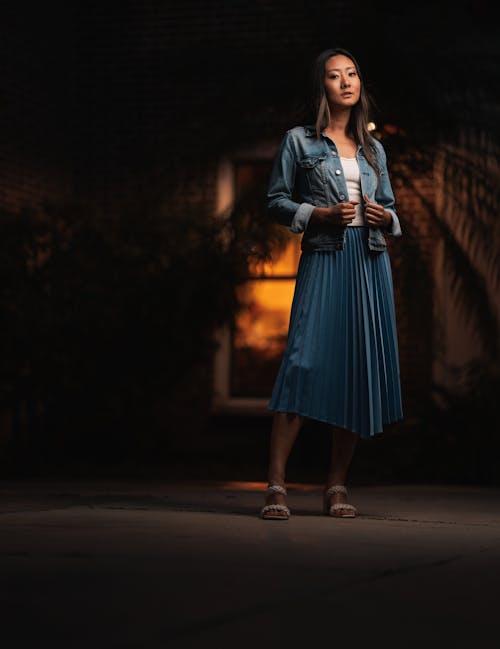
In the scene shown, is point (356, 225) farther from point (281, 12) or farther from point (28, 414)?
point (281, 12)

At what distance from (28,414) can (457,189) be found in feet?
11.3

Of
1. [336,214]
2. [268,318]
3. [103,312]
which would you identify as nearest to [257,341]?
[268,318]

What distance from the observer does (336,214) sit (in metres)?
5.36

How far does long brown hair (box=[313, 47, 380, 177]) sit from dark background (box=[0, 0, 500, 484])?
3322 millimetres

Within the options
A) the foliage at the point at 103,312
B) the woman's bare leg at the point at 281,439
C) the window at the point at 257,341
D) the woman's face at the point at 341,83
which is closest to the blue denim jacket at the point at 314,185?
the woman's face at the point at 341,83

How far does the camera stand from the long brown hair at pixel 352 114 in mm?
5656

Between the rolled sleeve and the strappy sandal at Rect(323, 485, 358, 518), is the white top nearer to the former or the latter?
the rolled sleeve

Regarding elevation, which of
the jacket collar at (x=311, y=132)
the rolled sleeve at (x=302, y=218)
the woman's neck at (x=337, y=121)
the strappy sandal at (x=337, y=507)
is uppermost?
the woman's neck at (x=337, y=121)

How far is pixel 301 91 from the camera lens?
952 centimetres

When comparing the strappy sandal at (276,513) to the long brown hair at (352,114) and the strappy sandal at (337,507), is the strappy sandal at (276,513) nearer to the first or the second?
the strappy sandal at (337,507)

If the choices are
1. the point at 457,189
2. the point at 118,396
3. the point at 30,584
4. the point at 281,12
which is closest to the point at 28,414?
the point at 118,396

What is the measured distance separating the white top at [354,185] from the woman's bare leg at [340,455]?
33.7 inches

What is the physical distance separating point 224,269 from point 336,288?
14.5ft

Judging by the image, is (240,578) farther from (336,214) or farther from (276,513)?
(336,214)
